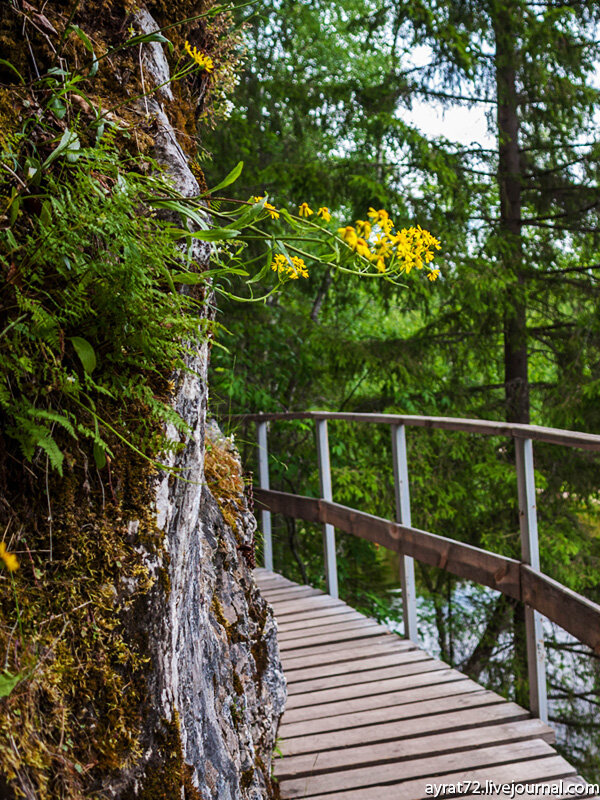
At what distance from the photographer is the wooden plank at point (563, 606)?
2.66 m

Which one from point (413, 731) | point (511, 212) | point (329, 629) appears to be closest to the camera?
point (413, 731)

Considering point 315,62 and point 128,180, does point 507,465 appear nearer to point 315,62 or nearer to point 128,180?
point 128,180

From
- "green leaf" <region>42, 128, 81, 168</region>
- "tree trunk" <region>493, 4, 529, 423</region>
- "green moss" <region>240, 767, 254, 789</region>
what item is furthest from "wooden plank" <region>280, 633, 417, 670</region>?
"tree trunk" <region>493, 4, 529, 423</region>

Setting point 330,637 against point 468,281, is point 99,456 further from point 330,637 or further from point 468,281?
point 468,281

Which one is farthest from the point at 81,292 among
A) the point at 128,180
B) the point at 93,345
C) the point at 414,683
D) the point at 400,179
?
the point at 400,179

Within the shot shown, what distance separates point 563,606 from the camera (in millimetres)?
2865

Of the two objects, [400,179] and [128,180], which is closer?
[128,180]

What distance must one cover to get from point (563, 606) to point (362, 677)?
4.06 feet

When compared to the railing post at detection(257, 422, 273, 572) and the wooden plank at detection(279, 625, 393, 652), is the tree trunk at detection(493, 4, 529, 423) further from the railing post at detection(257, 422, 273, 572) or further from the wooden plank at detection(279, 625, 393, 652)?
the wooden plank at detection(279, 625, 393, 652)

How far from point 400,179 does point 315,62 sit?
8.88 meters

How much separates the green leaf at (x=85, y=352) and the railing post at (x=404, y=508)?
2860 mm

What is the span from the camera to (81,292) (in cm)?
138

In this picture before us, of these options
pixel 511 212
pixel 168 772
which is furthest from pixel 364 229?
pixel 511 212

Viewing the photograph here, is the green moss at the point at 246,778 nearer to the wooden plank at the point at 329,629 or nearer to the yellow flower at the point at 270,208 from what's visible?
the yellow flower at the point at 270,208
